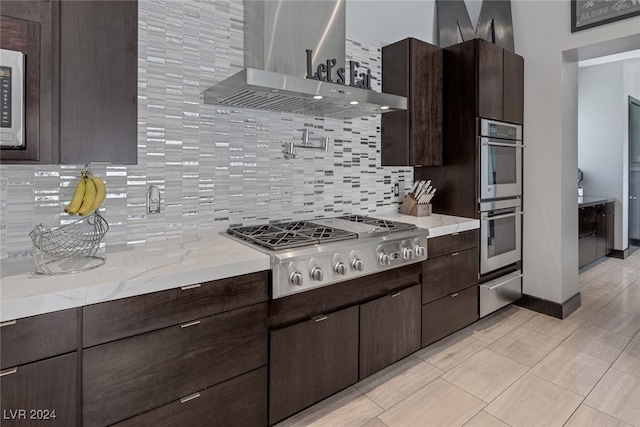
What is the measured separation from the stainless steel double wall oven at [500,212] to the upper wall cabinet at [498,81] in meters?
0.10

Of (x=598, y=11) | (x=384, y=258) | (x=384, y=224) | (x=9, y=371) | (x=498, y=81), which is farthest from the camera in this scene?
(x=498, y=81)

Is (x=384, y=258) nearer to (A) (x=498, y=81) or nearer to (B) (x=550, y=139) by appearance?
(A) (x=498, y=81)

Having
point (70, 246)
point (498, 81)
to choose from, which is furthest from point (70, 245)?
A: point (498, 81)

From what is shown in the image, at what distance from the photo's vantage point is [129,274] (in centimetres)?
128

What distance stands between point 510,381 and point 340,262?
1360 mm

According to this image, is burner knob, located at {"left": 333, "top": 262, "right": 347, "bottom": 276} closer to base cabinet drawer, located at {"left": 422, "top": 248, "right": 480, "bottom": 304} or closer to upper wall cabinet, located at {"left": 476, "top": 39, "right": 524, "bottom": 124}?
base cabinet drawer, located at {"left": 422, "top": 248, "right": 480, "bottom": 304}

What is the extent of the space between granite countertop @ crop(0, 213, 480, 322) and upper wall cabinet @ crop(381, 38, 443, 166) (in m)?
1.61

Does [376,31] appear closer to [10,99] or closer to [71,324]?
[10,99]

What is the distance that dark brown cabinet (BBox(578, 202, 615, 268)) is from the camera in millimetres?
4316

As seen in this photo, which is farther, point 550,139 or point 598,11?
point 550,139

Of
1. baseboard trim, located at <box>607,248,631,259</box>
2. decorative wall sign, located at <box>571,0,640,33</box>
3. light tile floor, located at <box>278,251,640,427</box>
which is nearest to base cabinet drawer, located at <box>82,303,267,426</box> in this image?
light tile floor, located at <box>278,251,640,427</box>

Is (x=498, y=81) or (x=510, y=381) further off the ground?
(x=498, y=81)

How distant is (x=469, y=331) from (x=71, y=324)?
2.69 m

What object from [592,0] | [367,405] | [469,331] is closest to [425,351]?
[469,331]
